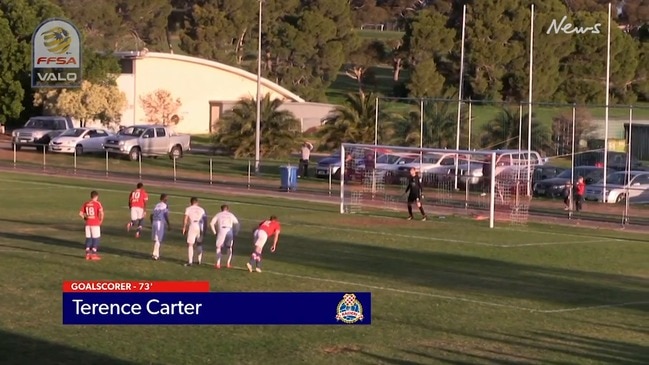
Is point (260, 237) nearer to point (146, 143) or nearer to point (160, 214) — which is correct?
point (160, 214)

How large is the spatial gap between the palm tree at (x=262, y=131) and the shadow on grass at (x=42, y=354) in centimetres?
4189

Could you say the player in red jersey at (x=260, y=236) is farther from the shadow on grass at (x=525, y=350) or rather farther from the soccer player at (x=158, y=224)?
the shadow on grass at (x=525, y=350)

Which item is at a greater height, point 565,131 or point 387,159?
point 565,131

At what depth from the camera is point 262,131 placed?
6078 cm

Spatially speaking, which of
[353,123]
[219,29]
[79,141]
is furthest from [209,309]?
[219,29]

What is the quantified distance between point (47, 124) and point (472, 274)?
136 feet

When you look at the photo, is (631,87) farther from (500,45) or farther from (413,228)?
(413,228)

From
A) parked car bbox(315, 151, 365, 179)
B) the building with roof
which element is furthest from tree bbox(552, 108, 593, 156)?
the building with roof

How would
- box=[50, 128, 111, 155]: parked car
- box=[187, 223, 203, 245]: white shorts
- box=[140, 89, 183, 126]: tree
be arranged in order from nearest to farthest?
box=[187, 223, 203, 245]: white shorts, box=[50, 128, 111, 155]: parked car, box=[140, 89, 183, 126]: tree

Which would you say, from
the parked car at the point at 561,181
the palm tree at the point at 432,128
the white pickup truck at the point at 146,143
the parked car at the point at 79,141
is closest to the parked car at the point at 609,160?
the parked car at the point at 561,181

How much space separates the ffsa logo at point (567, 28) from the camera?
81.5 m

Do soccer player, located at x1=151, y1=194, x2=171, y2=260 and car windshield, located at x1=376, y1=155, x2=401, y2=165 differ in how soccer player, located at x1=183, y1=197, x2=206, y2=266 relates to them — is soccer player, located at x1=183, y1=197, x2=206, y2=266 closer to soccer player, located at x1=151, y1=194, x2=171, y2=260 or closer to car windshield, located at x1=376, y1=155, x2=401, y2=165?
soccer player, located at x1=151, y1=194, x2=171, y2=260

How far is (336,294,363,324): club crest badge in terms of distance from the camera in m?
18.5

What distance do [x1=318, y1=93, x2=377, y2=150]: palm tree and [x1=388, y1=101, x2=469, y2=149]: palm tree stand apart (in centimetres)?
188
